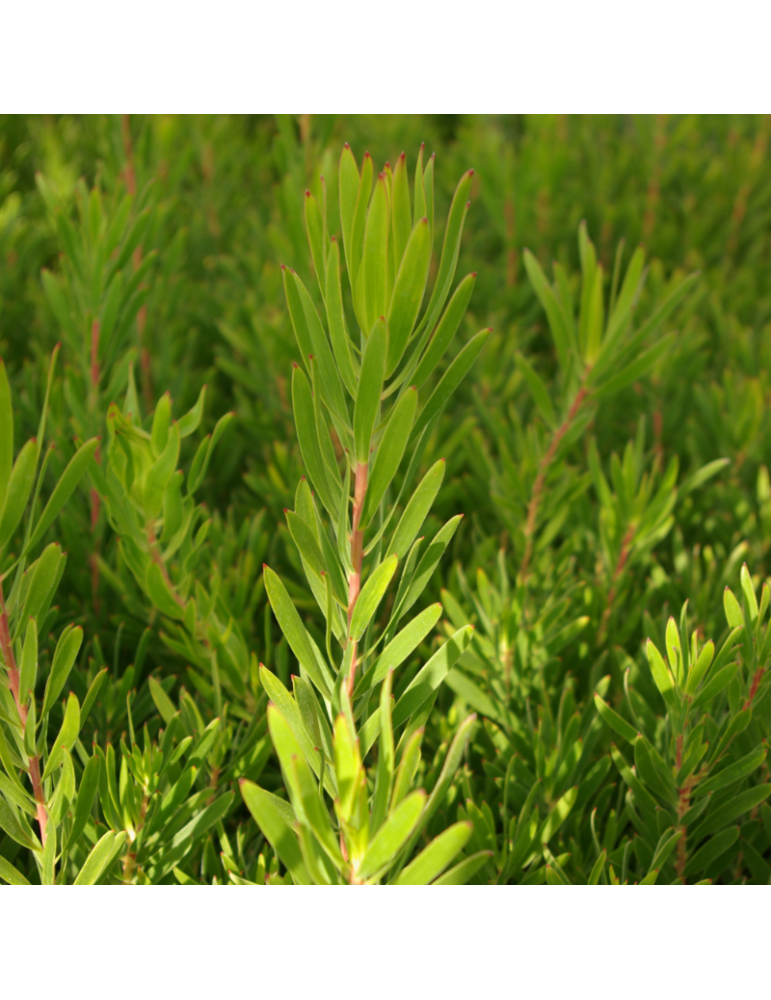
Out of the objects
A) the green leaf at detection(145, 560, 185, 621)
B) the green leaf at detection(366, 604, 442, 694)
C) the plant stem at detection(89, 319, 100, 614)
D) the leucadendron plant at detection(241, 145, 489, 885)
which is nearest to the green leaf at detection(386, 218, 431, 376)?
the leucadendron plant at detection(241, 145, 489, 885)

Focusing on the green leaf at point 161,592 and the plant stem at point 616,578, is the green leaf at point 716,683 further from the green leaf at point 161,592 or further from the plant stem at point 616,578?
the green leaf at point 161,592

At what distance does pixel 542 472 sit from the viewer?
0.60 metres

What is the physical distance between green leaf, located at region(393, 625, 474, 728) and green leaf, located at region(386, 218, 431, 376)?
0.38ft

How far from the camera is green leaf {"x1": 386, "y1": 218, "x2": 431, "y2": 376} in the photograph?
30cm

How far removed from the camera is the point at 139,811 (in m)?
0.40

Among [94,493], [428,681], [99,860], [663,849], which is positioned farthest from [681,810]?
[94,493]

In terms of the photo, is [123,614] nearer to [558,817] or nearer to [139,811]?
[139,811]

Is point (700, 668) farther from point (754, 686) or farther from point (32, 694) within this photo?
point (32, 694)

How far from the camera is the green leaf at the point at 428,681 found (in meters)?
0.33

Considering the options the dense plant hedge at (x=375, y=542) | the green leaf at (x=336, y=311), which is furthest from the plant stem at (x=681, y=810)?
the green leaf at (x=336, y=311)

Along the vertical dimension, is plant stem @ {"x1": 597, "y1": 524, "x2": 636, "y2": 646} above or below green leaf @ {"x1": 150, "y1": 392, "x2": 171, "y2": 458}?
below

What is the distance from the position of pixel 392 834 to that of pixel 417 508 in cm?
13

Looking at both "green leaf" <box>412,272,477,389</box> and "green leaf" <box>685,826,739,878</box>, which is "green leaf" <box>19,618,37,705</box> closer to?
"green leaf" <box>412,272,477,389</box>

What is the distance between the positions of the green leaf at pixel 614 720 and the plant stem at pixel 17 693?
260mm
